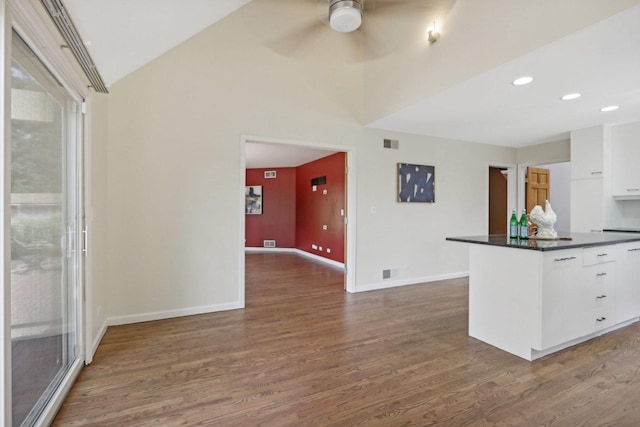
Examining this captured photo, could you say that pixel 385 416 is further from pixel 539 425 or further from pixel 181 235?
pixel 181 235

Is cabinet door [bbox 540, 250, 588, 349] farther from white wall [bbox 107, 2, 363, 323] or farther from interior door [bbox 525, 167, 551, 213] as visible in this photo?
interior door [bbox 525, 167, 551, 213]

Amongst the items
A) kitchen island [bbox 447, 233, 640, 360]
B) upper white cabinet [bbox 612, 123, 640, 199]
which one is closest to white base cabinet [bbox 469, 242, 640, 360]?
kitchen island [bbox 447, 233, 640, 360]

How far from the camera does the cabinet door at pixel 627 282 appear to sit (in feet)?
9.53

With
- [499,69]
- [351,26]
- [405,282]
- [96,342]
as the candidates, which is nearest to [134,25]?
[351,26]

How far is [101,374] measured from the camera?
7.02ft

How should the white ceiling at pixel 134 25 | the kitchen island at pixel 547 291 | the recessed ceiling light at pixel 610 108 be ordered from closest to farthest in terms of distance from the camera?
the white ceiling at pixel 134 25 → the kitchen island at pixel 547 291 → the recessed ceiling light at pixel 610 108

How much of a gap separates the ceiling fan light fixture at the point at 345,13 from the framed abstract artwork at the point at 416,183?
2.31 metres

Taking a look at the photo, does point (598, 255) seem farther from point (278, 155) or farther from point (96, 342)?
point (278, 155)

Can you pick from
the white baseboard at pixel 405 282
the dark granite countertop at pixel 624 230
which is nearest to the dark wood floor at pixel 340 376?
the white baseboard at pixel 405 282

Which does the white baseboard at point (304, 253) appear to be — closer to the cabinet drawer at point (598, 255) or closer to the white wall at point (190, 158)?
the white wall at point (190, 158)

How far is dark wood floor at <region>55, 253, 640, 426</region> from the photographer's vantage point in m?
1.73

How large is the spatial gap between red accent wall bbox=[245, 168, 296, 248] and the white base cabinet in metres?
6.14

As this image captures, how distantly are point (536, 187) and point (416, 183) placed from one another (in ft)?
9.29

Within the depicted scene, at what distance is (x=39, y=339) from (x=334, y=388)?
5.59ft
